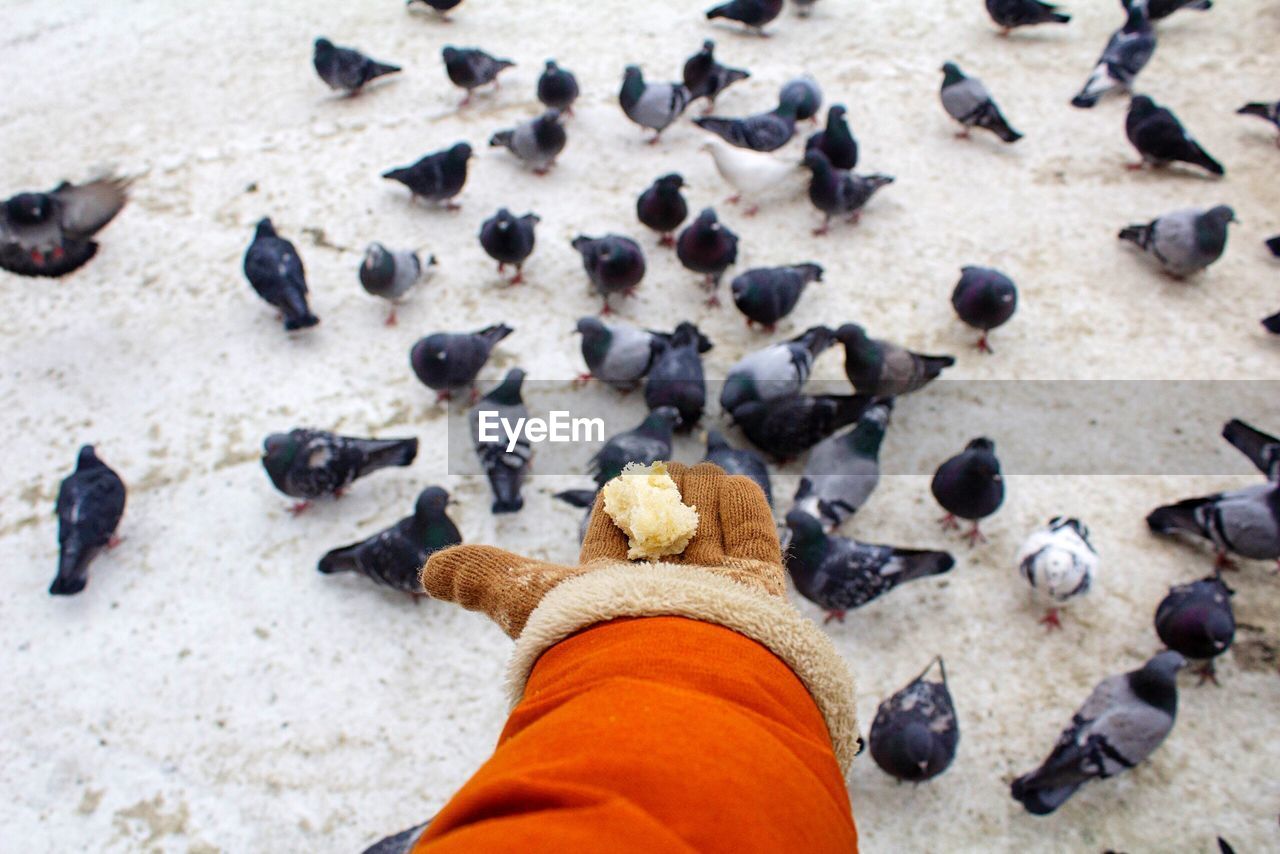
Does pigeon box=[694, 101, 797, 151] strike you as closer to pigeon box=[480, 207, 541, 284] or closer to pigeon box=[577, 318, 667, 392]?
pigeon box=[480, 207, 541, 284]

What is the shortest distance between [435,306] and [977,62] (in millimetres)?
4963

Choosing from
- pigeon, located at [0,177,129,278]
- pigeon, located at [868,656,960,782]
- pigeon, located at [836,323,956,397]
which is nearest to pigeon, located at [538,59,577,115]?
pigeon, located at [0,177,129,278]

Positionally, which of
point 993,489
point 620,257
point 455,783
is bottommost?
point 455,783

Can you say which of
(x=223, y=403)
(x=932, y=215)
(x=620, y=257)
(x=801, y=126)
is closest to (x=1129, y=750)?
(x=620, y=257)

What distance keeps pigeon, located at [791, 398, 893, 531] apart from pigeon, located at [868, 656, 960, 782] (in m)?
0.92

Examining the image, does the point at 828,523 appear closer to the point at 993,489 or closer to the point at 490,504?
the point at 993,489

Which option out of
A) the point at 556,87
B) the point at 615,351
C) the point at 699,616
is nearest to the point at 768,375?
the point at 615,351

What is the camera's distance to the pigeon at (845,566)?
3414 millimetres

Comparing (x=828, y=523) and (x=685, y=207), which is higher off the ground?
(x=685, y=207)

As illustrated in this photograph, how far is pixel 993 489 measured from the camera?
3.61 metres

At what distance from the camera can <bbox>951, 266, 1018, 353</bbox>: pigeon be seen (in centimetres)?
443

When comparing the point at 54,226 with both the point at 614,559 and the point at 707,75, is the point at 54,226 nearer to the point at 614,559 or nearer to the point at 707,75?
the point at 707,75

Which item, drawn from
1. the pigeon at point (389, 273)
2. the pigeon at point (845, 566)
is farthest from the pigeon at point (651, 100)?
the pigeon at point (845, 566)

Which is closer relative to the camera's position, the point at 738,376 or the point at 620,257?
the point at 738,376
